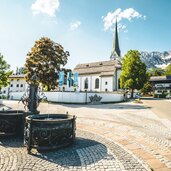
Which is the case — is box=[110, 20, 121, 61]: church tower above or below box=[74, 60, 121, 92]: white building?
above

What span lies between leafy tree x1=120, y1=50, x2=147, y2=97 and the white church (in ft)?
32.7

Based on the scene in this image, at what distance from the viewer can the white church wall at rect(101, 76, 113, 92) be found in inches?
2325

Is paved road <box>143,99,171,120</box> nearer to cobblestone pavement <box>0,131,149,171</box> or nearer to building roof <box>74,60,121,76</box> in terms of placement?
cobblestone pavement <box>0,131,149,171</box>

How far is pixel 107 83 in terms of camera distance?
60.2m

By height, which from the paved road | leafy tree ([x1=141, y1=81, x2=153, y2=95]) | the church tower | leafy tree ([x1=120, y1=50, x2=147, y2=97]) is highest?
the church tower

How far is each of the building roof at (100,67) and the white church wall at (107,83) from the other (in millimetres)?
1722

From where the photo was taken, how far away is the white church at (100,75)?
59375 mm

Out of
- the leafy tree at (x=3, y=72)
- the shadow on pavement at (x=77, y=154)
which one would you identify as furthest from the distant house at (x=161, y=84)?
the shadow on pavement at (x=77, y=154)

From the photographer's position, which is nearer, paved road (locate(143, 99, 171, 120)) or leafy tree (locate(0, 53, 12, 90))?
paved road (locate(143, 99, 171, 120))

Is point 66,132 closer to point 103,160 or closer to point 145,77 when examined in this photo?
point 103,160

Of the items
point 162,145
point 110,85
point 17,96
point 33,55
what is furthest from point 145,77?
point 162,145

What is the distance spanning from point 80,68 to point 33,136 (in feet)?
222

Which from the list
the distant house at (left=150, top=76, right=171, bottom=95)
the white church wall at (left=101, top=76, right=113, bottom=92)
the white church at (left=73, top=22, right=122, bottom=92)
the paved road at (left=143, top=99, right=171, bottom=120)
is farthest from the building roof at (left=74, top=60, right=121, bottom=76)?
the paved road at (left=143, top=99, right=171, bottom=120)

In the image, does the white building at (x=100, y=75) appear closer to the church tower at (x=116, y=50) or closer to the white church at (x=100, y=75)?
the white church at (x=100, y=75)
